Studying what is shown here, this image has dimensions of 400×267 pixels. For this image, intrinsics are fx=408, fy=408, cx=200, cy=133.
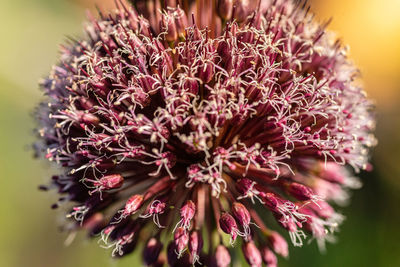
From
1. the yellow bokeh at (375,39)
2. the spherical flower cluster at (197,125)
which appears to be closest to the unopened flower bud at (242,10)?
the spherical flower cluster at (197,125)

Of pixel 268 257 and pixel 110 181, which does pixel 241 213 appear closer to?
pixel 268 257

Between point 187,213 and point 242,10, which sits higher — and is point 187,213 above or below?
below

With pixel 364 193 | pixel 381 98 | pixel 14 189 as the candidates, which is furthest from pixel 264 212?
pixel 14 189

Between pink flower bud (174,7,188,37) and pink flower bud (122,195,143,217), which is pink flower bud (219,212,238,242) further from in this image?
pink flower bud (174,7,188,37)

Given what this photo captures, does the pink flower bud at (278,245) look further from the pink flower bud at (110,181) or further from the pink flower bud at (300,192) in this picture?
the pink flower bud at (110,181)

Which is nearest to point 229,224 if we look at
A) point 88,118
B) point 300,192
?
point 300,192

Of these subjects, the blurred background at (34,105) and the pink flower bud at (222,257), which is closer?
the pink flower bud at (222,257)
